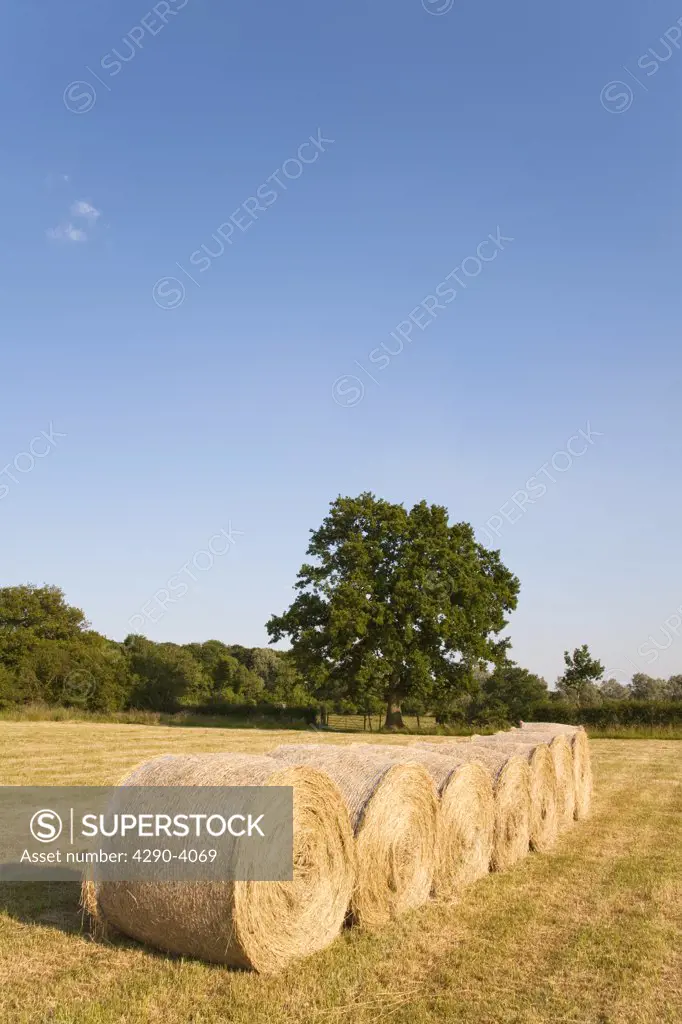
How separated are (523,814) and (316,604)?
28.0 meters

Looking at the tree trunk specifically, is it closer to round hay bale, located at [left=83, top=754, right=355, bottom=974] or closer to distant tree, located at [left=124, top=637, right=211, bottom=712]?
distant tree, located at [left=124, top=637, right=211, bottom=712]

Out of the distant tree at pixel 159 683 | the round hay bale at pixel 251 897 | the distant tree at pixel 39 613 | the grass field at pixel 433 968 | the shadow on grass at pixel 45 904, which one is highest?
the distant tree at pixel 39 613

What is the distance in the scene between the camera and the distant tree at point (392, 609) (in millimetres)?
35281

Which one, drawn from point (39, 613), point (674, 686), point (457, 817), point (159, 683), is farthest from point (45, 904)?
point (674, 686)

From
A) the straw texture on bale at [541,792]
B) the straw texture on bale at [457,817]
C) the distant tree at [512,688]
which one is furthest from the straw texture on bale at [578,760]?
the distant tree at [512,688]

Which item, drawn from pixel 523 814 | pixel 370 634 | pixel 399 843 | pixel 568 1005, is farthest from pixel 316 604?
pixel 568 1005

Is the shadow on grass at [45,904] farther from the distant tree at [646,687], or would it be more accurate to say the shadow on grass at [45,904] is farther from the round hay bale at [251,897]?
the distant tree at [646,687]

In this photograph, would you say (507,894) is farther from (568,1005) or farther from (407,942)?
(568,1005)

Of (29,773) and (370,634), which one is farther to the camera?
(370,634)

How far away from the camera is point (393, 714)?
37188 mm

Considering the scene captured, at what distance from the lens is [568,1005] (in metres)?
4.79

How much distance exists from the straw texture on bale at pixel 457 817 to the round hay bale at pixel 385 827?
197mm

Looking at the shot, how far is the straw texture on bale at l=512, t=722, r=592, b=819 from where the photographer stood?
12922 millimetres

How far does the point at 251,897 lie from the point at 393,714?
1287 inches
